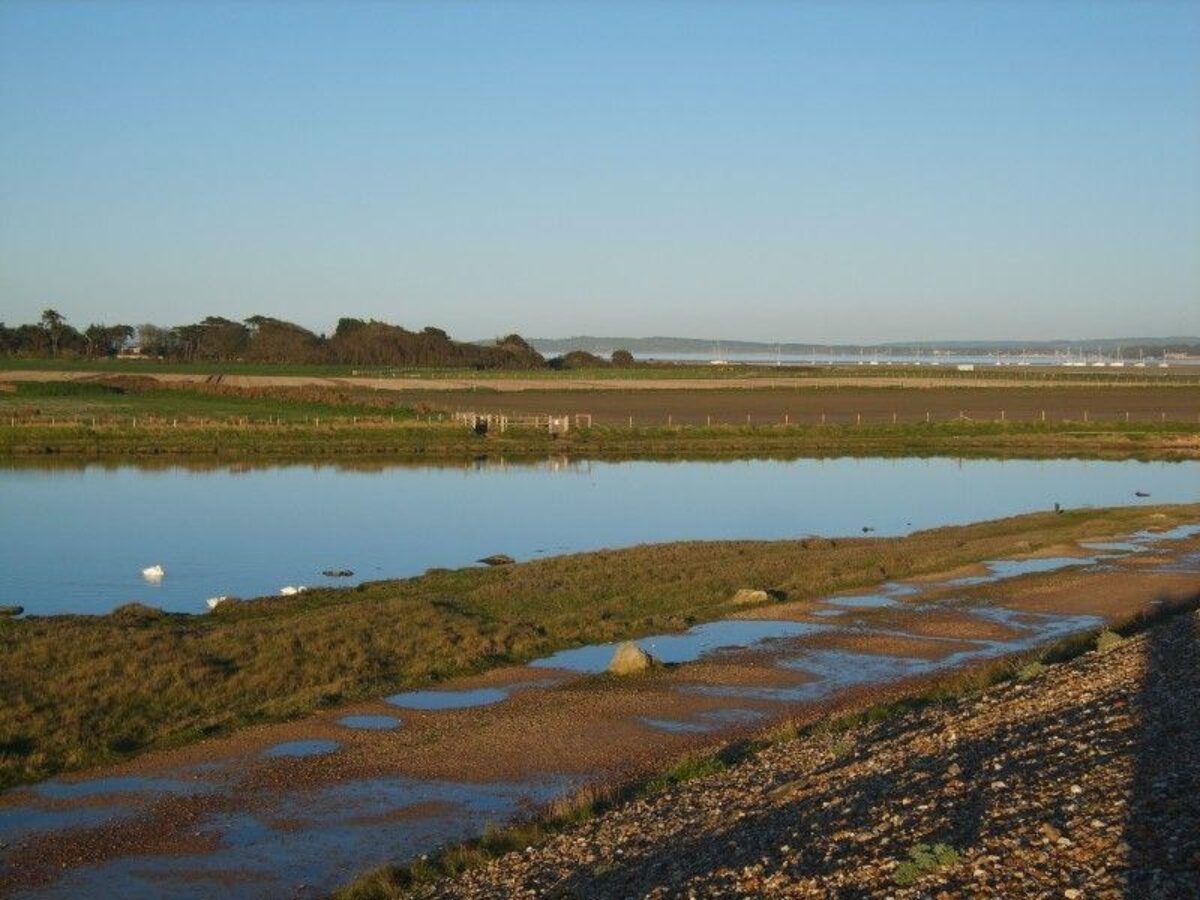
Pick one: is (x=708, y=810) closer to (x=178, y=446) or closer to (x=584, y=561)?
(x=584, y=561)

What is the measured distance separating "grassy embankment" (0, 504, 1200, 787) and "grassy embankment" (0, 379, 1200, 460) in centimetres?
3149

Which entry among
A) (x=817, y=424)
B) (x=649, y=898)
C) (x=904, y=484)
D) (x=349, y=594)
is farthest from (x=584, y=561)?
(x=817, y=424)

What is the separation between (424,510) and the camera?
140 feet

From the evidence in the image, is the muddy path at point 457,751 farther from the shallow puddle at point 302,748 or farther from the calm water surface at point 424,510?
the calm water surface at point 424,510

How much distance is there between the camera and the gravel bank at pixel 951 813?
9.24 meters

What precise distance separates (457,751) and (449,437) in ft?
Answer: 160

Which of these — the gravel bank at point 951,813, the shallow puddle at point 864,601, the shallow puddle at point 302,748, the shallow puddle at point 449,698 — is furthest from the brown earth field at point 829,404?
the gravel bank at point 951,813

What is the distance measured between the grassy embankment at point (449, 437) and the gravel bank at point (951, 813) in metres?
47.4

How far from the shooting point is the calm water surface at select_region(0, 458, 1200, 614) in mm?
31031

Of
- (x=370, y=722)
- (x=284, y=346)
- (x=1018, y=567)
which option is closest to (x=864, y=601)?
(x=1018, y=567)

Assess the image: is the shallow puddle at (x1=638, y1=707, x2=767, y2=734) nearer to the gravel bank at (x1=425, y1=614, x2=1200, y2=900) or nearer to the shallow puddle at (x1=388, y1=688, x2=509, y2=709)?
the gravel bank at (x1=425, y1=614, x2=1200, y2=900)

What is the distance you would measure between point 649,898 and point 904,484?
143 ft

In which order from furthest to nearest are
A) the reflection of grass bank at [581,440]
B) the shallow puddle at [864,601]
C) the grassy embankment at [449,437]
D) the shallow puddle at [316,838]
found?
the grassy embankment at [449,437], the reflection of grass bank at [581,440], the shallow puddle at [864,601], the shallow puddle at [316,838]

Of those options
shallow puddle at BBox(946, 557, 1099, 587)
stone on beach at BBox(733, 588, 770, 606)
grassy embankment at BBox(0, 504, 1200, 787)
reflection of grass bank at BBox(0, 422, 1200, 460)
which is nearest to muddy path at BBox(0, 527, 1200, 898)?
stone on beach at BBox(733, 588, 770, 606)
